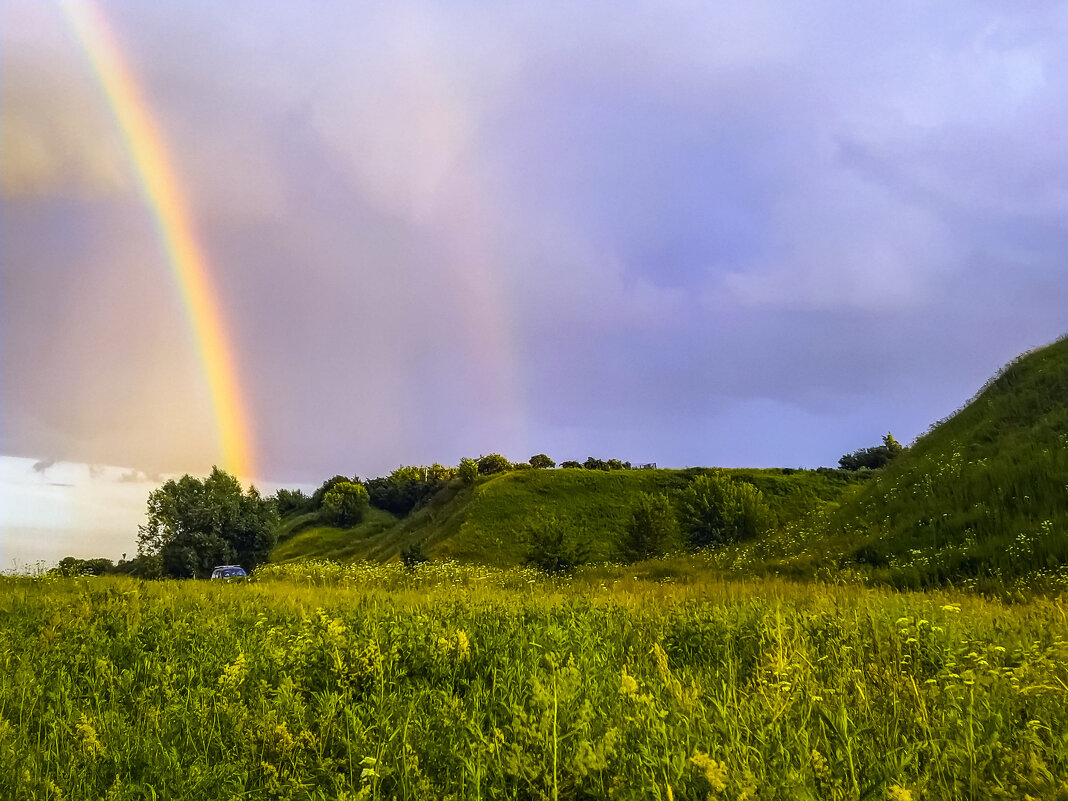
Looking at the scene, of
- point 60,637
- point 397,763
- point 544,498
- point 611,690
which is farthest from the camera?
point 544,498

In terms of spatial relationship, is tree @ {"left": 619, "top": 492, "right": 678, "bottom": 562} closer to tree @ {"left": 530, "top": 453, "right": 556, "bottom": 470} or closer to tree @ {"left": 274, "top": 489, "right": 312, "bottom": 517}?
tree @ {"left": 530, "top": 453, "right": 556, "bottom": 470}

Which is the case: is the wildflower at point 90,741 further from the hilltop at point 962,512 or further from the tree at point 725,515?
the tree at point 725,515

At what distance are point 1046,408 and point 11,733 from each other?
3083 cm

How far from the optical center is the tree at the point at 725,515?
39.7 metres

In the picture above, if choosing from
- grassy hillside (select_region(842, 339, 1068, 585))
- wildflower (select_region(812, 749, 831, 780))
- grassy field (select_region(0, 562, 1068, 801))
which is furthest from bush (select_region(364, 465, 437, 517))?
wildflower (select_region(812, 749, 831, 780))

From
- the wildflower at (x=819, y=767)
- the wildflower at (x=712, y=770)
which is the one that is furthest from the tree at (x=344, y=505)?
the wildflower at (x=712, y=770)

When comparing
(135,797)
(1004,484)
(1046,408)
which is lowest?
(135,797)

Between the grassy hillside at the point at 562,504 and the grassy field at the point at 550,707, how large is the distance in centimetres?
4393

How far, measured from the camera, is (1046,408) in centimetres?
2455

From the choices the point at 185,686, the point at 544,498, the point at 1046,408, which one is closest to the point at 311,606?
the point at 185,686

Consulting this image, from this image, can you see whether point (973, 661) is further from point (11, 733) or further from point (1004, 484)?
point (1004, 484)

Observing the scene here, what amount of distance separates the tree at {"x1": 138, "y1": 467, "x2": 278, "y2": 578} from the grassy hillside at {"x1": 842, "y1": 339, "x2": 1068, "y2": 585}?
58629mm

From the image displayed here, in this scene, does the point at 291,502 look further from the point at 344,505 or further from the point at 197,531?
the point at 197,531

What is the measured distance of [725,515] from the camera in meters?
39.5
